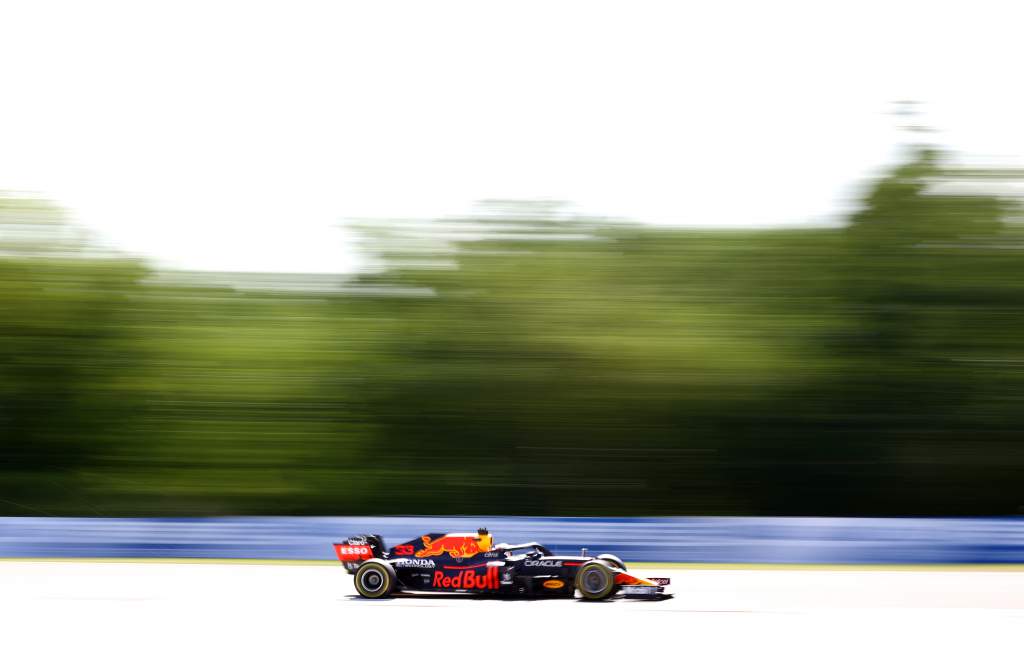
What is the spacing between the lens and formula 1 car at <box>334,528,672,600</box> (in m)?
9.38

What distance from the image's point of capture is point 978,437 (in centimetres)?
1614

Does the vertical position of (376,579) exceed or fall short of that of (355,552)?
it falls short

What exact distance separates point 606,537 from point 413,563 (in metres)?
3.85

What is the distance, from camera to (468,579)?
Answer: 9.62 metres

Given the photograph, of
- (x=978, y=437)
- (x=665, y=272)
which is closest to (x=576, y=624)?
(x=665, y=272)

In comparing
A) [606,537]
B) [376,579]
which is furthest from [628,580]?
[606,537]

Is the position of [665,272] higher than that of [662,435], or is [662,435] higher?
[665,272]

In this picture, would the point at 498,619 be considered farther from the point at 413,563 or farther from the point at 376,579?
the point at 376,579

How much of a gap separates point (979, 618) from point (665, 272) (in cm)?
909

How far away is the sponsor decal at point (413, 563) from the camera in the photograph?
975 cm

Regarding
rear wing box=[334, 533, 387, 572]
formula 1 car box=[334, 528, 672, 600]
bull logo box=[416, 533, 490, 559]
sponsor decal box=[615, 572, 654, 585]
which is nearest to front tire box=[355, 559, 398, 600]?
formula 1 car box=[334, 528, 672, 600]

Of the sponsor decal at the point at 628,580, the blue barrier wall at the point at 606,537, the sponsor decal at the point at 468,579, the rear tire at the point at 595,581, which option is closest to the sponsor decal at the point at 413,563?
the sponsor decal at the point at 468,579

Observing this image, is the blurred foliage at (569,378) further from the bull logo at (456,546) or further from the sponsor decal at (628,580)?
the sponsor decal at (628,580)

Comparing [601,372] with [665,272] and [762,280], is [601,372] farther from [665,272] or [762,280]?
[762,280]
